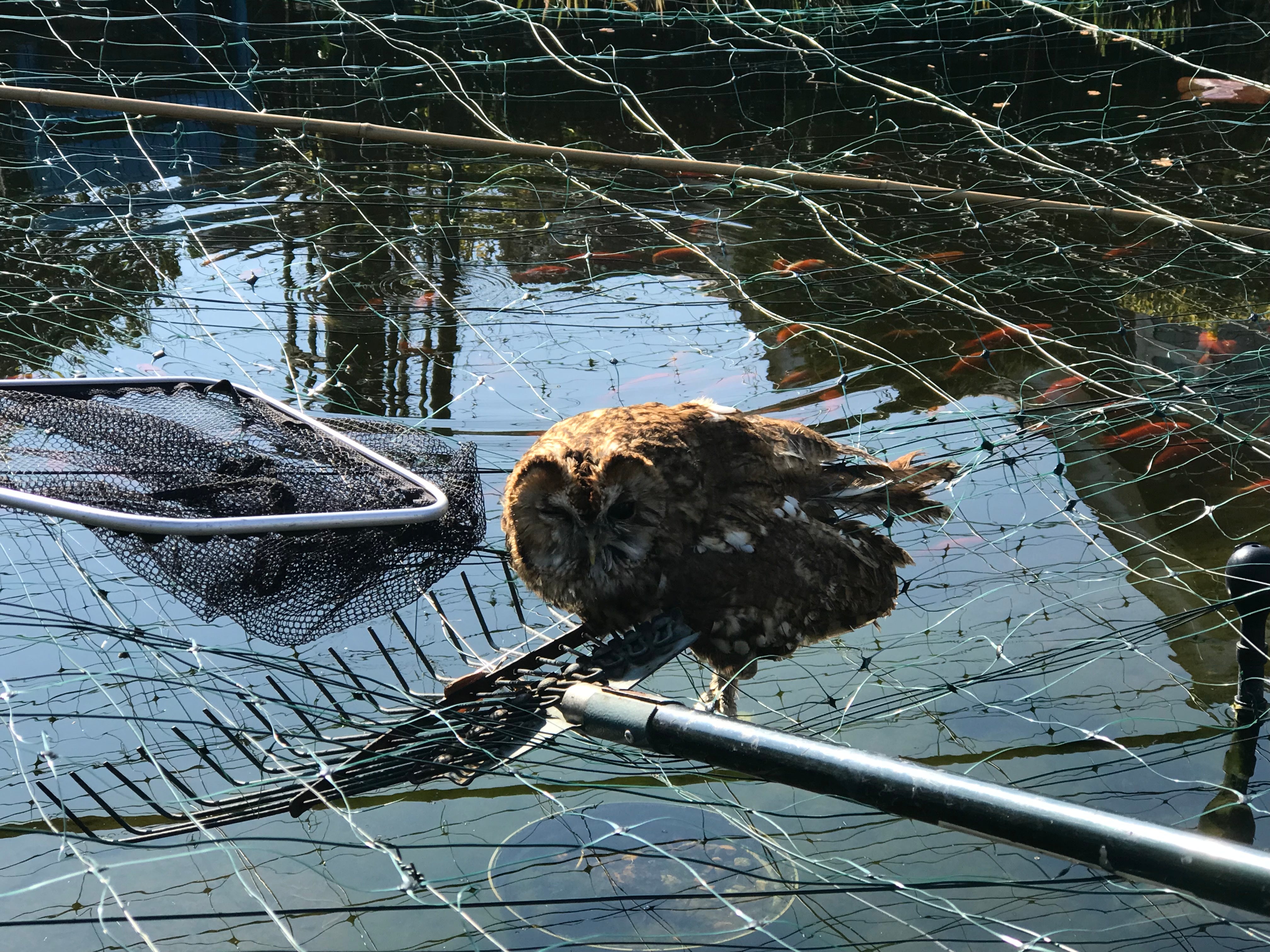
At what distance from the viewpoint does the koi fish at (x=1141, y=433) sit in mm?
4719

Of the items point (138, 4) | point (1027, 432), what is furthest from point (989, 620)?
point (138, 4)

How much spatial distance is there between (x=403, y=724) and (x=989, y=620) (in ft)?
7.19

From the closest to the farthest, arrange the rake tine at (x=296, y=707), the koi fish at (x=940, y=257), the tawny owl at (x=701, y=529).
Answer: the rake tine at (x=296, y=707) → the tawny owl at (x=701, y=529) → the koi fish at (x=940, y=257)

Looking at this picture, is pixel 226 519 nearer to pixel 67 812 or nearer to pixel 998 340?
pixel 67 812

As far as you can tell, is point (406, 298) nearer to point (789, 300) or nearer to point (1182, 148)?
point (789, 300)

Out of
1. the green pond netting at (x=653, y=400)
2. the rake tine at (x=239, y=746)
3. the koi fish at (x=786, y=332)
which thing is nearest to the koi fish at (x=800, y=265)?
the green pond netting at (x=653, y=400)

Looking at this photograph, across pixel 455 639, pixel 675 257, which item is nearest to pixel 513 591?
pixel 455 639

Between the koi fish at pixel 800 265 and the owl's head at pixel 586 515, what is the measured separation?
3720 mm

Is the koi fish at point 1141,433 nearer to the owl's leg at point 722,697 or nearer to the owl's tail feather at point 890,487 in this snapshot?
the owl's tail feather at point 890,487

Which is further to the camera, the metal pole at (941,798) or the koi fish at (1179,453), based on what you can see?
the koi fish at (1179,453)

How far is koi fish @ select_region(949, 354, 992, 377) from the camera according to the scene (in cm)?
543

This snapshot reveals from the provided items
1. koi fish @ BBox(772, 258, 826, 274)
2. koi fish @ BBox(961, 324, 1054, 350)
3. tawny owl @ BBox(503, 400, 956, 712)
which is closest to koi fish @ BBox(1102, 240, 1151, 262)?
koi fish @ BBox(961, 324, 1054, 350)

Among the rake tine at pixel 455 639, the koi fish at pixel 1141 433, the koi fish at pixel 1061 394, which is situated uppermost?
the koi fish at pixel 1061 394

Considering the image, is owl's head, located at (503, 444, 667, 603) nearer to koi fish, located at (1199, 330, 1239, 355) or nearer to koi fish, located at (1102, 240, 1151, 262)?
koi fish, located at (1199, 330, 1239, 355)
